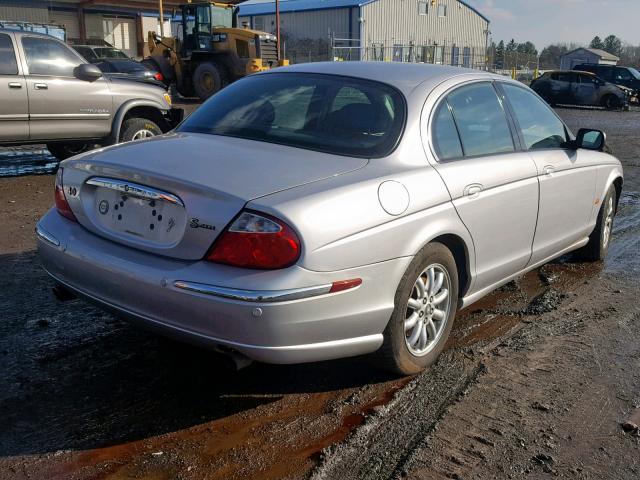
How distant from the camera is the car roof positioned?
3904 millimetres

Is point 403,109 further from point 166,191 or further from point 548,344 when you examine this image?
point 548,344

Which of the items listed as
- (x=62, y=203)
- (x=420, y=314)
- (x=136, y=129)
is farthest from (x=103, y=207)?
(x=136, y=129)

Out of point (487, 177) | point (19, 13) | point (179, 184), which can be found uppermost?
point (19, 13)

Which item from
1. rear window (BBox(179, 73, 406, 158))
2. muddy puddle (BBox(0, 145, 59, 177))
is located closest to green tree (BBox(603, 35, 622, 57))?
muddy puddle (BBox(0, 145, 59, 177))

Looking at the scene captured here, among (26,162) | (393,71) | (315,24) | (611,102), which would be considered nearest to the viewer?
(393,71)

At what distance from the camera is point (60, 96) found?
8641 millimetres

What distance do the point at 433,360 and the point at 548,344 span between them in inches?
33.5

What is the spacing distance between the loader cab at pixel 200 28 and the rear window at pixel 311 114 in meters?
19.8

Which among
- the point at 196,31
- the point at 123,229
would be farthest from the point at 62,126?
the point at 196,31

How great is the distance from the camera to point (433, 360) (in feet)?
12.3

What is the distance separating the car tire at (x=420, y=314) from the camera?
3.32 metres

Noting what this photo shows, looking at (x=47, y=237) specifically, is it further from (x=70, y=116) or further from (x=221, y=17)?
(x=221, y=17)

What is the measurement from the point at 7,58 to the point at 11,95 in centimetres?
48

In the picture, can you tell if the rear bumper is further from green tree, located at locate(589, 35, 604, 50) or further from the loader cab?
green tree, located at locate(589, 35, 604, 50)
